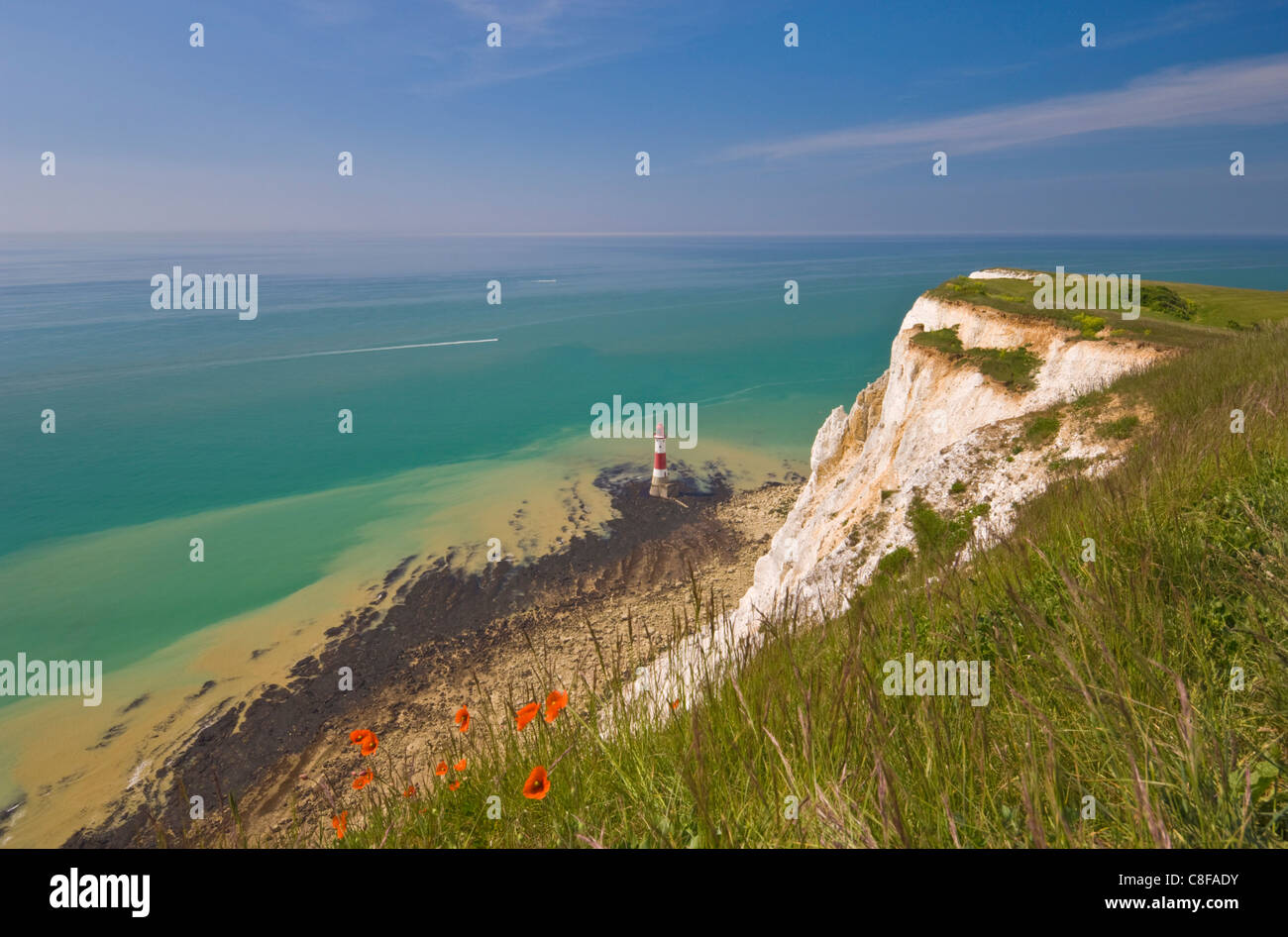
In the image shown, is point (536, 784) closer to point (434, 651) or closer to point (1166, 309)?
point (434, 651)

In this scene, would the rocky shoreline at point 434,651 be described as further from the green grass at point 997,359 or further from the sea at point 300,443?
the green grass at point 997,359

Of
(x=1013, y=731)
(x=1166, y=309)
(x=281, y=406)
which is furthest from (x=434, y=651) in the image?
(x=281, y=406)

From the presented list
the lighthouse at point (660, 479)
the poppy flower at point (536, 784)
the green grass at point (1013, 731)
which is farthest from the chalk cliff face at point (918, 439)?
the lighthouse at point (660, 479)

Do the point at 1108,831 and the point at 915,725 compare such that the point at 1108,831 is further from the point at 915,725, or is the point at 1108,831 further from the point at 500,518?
the point at 500,518

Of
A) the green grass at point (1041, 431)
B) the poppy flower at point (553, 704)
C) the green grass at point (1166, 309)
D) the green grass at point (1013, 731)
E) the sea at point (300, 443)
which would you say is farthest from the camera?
the sea at point (300, 443)

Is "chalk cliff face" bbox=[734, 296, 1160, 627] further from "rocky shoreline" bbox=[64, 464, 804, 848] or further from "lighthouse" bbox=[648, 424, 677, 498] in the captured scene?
"lighthouse" bbox=[648, 424, 677, 498]

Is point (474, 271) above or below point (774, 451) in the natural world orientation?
above

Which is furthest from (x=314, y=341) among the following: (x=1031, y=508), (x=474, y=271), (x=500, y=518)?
(x=474, y=271)
